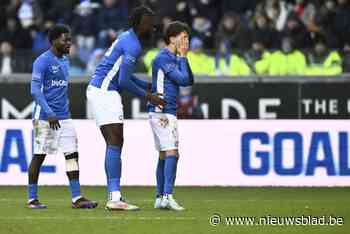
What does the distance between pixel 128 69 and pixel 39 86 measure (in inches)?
45.3

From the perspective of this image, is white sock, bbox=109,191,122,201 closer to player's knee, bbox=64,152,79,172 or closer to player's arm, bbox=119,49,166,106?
player's knee, bbox=64,152,79,172

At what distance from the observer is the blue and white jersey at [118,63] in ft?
41.8

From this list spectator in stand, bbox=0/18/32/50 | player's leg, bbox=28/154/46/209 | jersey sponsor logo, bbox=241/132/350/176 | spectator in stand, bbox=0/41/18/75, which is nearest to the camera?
player's leg, bbox=28/154/46/209

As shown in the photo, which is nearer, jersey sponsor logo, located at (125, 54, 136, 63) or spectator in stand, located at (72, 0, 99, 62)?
jersey sponsor logo, located at (125, 54, 136, 63)

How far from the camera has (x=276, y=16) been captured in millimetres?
23688

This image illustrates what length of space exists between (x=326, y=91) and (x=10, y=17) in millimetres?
Answer: 7147

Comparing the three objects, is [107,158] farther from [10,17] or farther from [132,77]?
[10,17]

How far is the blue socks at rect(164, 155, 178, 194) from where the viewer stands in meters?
13.0

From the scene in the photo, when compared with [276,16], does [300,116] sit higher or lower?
lower

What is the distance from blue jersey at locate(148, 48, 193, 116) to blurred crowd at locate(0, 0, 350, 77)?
8681mm

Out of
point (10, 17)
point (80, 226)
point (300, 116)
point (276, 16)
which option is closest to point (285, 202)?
Result: point (80, 226)

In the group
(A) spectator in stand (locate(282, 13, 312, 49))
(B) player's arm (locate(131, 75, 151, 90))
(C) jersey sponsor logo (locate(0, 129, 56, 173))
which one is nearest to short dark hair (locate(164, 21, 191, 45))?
(B) player's arm (locate(131, 75, 151, 90))

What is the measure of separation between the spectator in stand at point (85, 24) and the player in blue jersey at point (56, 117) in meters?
9.81

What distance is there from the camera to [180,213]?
41.9 feet
